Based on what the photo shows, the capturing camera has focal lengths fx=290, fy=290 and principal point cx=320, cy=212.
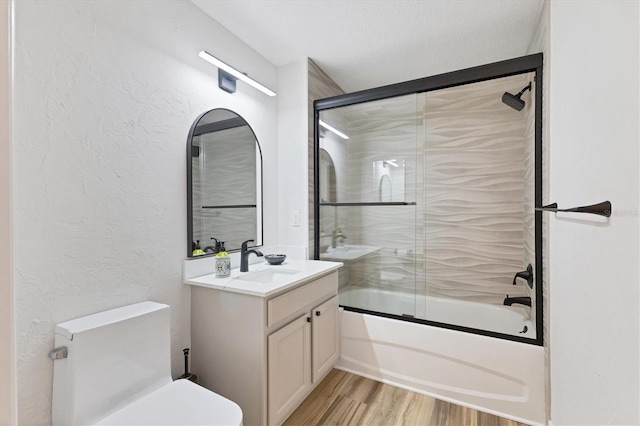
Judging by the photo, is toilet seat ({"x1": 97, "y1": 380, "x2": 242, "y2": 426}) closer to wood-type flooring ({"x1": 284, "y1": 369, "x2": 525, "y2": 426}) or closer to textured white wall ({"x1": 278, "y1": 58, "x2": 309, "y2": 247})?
wood-type flooring ({"x1": 284, "y1": 369, "x2": 525, "y2": 426})

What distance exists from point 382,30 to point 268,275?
1876mm

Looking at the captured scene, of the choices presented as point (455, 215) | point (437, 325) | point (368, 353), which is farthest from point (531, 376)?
point (455, 215)

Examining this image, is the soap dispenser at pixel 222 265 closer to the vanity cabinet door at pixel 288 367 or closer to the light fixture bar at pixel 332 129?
the vanity cabinet door at pixel 288 367

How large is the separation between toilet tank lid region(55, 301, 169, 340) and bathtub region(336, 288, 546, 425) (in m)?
1.40

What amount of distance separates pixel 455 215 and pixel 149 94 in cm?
261

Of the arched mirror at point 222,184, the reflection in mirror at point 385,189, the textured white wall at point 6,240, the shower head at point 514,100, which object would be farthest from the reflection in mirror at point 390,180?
the textured white wall at point 6,240

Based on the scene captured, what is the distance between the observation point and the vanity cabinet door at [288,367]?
150 cm

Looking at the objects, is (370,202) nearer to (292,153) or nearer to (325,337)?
(292,153)

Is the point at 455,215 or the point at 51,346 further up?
the point at 455,215

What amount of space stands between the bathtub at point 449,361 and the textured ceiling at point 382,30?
199cm

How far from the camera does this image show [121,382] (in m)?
1.20
